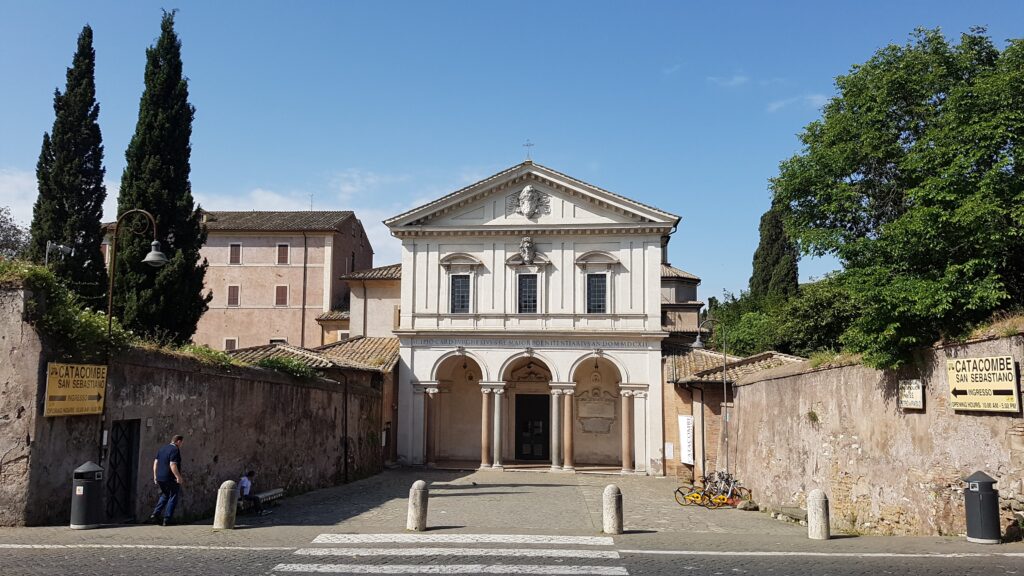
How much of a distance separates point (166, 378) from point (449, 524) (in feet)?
17.6

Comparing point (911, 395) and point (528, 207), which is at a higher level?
point (528, 207)

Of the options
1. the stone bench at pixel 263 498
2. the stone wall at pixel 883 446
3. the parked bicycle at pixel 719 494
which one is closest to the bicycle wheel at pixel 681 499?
the parked bicycle at pixel 719 494

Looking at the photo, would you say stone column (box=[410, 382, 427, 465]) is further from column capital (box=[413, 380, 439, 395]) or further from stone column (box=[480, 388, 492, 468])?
stone column (box=[480, 388, 492, 468])

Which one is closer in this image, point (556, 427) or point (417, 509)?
point (417, 509)

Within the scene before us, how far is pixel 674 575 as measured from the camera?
8.48 metres

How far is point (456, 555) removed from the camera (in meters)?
9.73

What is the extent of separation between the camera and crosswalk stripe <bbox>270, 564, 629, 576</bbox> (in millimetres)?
8609

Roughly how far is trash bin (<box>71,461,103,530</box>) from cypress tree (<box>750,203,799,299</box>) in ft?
131

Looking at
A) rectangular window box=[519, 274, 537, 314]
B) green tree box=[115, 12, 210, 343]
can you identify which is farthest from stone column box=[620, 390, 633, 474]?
green tree box=[115, 12, 210, 343]

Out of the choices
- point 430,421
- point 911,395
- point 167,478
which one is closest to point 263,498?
point 167,478

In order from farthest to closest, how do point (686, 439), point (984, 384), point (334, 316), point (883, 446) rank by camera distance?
point (334, 316)
point (686, 439)
point (883, 446)
point (984, 384)

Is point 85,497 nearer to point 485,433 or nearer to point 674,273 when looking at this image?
point 485,433

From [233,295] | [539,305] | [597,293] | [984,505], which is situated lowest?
[984,505]

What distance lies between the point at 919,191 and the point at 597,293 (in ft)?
63.1
